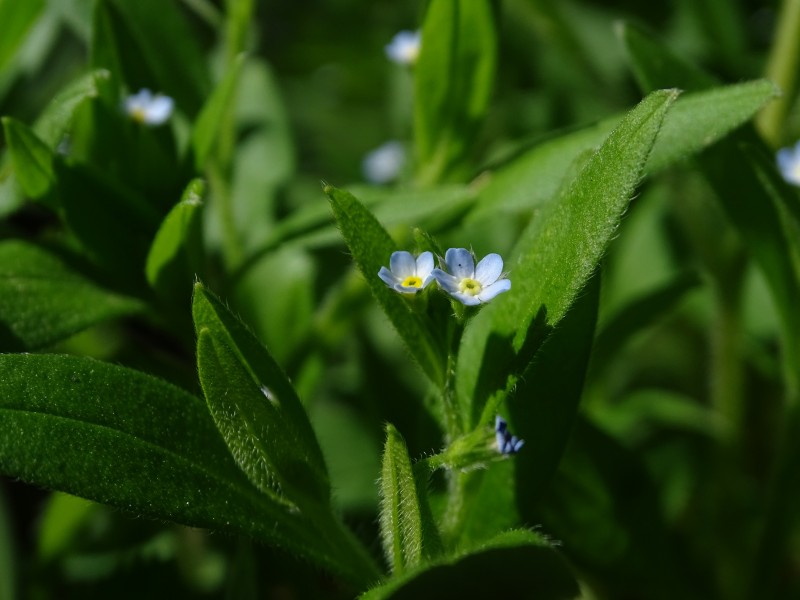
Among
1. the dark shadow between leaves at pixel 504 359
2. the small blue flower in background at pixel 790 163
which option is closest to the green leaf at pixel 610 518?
the dark shadow between leaves at pixel 504 359

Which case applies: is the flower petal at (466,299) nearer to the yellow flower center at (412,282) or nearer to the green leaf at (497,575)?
the yellow flower center at (412,282)

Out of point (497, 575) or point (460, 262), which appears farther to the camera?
point (460, 262)

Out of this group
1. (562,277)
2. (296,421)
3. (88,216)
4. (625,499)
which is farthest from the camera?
(625,499)

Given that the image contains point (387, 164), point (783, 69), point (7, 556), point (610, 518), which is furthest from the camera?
point (387, 164)

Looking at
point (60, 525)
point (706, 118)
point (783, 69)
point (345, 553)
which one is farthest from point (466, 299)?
point (783, 69)

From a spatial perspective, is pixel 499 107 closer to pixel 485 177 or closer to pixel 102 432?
pixel 485 177

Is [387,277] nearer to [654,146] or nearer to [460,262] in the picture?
[460,262]

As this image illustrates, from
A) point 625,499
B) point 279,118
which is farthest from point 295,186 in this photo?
point 625,499
